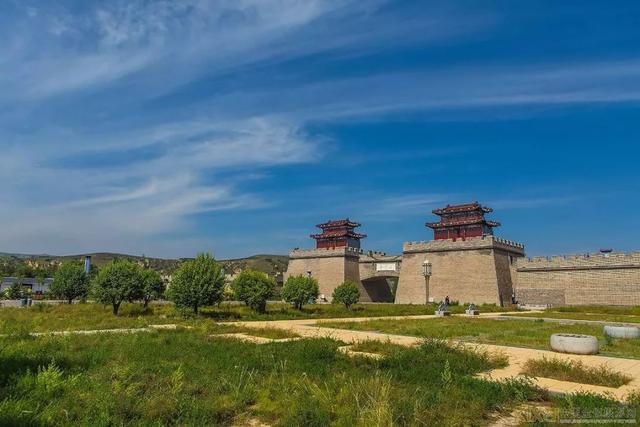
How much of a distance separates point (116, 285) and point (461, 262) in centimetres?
3461

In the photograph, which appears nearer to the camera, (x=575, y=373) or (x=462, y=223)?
(x=575, y=373)

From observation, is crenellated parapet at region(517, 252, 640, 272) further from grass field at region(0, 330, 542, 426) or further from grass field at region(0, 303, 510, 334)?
grass field at region(0, 330, 542, 426)

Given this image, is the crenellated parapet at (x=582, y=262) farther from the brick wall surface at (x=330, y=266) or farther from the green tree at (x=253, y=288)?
the green tree at (x=253, y=288)

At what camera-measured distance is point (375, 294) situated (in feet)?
200

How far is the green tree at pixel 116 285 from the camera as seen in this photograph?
2676 cm

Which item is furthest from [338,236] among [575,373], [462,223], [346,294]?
[575,373]

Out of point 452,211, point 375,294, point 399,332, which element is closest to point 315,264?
point 375,294

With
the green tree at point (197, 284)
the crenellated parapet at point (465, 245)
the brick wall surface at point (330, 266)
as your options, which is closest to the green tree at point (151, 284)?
the green tree at point (197, 284)

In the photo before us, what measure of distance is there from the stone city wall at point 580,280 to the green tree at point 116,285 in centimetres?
3761

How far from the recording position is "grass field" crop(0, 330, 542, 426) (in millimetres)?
6406

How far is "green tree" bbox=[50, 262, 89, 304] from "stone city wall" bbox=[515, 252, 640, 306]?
42626mm

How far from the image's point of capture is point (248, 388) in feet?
25.7

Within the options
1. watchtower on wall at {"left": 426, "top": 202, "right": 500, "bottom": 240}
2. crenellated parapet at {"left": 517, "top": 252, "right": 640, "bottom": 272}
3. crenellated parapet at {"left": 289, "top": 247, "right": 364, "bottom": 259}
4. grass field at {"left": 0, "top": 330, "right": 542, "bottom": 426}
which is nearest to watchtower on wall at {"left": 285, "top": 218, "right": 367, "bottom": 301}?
crenellated parapet at {"left": 289, "top": 247, "right": 364, "bottom": 259}

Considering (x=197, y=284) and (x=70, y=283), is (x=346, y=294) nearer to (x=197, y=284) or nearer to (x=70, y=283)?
(x=197, y=284)
